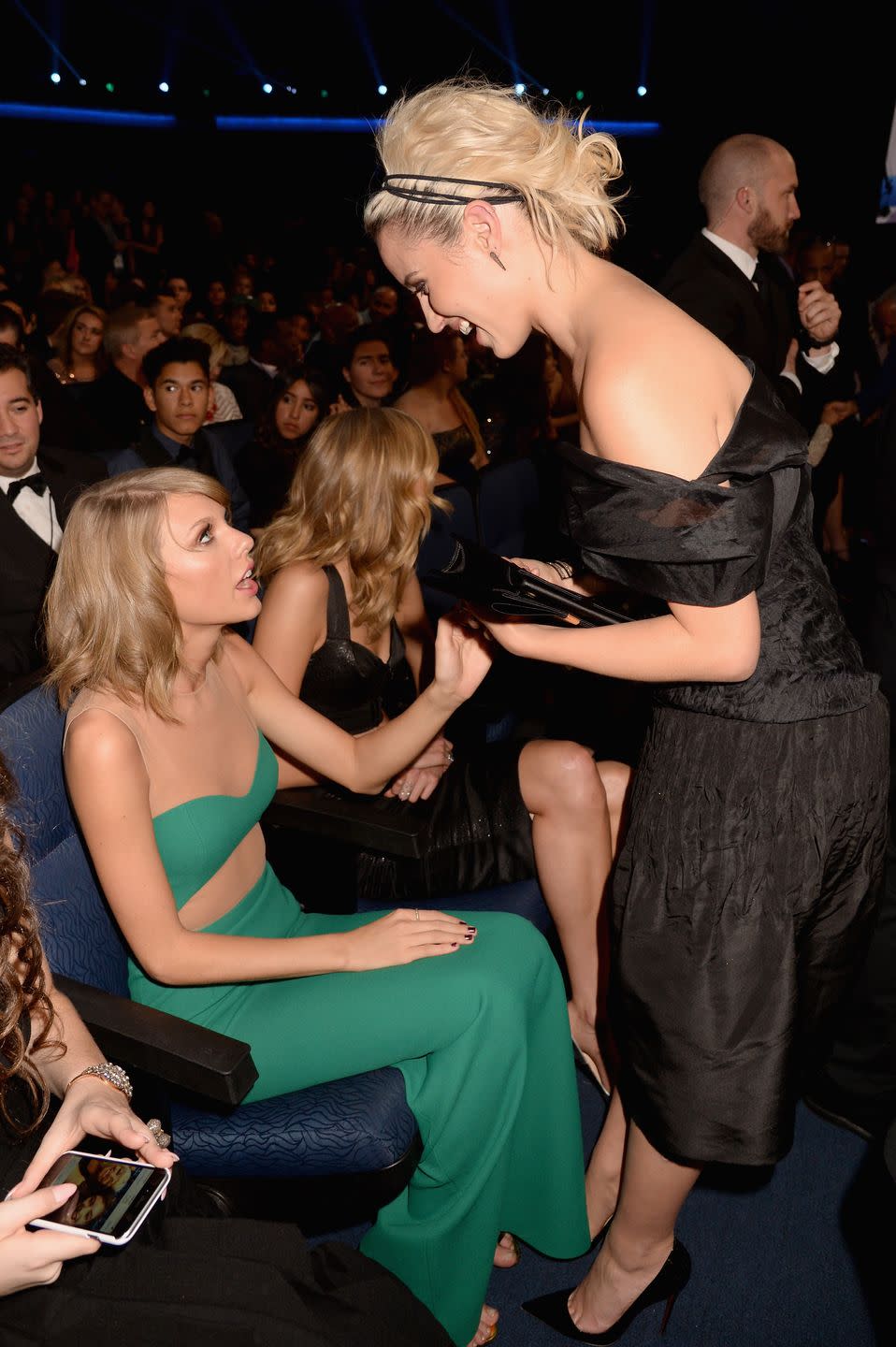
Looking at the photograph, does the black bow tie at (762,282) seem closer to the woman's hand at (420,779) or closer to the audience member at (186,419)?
the audience member at (186,419)

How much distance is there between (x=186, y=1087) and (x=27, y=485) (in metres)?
2.17

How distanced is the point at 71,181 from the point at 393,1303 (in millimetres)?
15760

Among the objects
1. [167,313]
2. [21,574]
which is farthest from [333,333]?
[21,574]

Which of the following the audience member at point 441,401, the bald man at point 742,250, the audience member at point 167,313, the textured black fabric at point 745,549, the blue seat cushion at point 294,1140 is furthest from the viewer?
the audience member at point 167,313

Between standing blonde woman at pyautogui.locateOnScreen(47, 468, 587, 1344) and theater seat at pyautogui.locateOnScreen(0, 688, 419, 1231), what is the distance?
0.05m

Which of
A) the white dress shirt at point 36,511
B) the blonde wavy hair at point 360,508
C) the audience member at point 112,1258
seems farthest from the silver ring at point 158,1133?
the white dress shirt at point 36,511

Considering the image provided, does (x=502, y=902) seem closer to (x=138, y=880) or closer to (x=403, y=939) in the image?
(x=403, y=939)

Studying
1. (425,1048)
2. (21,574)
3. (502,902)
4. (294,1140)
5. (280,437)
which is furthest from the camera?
(280,437)

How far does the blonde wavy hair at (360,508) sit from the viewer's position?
Answer: 7.41 ft

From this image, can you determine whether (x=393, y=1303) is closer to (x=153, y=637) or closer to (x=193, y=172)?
(x=153, y=637)

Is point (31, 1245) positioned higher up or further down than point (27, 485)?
further down

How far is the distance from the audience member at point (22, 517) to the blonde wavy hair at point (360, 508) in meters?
0.90

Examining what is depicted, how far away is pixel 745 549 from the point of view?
121cm

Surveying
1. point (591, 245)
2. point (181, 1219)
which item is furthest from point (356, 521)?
point (181, 1219)
